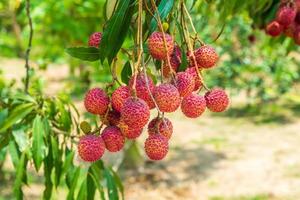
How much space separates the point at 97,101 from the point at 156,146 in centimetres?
12

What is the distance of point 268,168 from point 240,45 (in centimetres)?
192

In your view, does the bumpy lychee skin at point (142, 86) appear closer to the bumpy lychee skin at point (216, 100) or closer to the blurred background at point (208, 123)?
the bumpy lychee skin at point (216, 100)

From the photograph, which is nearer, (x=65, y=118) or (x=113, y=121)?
(x=113, y=121)

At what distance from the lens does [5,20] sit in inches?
196

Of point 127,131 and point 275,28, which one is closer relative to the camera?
point 127,131

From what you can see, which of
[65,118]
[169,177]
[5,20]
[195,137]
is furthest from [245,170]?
[65,118]

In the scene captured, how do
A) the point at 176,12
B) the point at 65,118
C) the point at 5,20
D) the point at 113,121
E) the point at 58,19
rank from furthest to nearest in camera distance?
the point at 5,20 < the point at 58,19 < the point at 65,118 < the point at 176,12 < the point at 113,121

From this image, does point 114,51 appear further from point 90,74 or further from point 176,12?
point 90,74

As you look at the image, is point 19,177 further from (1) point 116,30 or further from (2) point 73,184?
(1) point 116,30

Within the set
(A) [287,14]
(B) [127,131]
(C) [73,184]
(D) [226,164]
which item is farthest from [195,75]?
(D) [226,164]

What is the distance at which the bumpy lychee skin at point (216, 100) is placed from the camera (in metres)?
0.92

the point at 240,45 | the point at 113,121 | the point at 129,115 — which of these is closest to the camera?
the point at 129,115

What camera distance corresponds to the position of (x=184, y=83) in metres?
0.85

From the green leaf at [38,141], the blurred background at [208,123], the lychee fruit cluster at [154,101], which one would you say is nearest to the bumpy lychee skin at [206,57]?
the lychee fruit cluster at [154,101]
